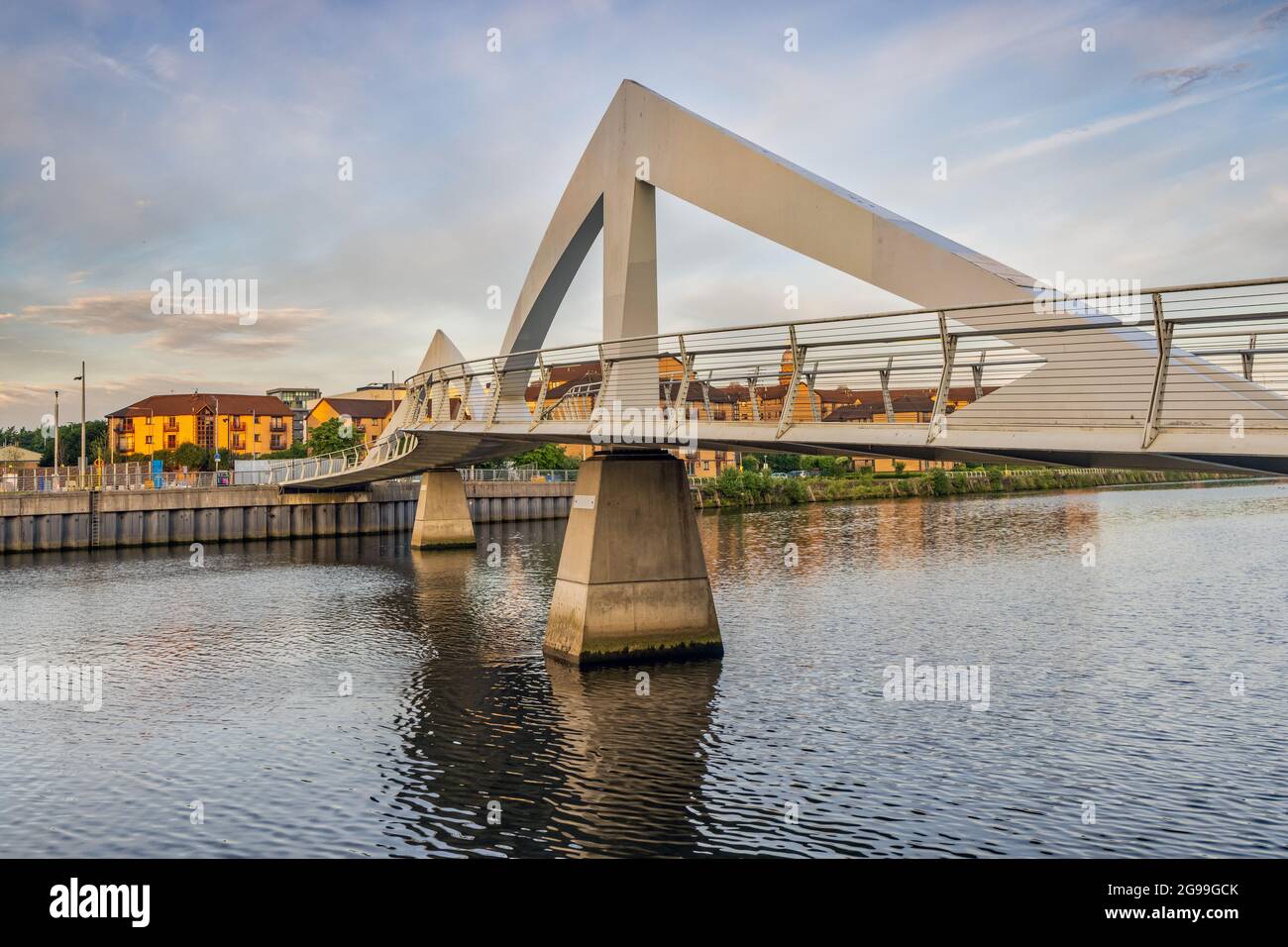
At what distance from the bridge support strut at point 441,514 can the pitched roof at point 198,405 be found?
114 m

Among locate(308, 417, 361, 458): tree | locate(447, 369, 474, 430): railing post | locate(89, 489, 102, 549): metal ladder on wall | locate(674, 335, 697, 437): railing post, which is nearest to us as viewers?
locate(674, 335, 697, 437): railing post

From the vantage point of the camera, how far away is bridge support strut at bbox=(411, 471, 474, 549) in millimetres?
51781

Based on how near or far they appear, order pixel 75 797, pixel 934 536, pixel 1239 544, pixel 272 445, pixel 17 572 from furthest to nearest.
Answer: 1. pixel 272 445
2. pixel 934 536
3. pixel 1239 544
4. pixel 17 572
5. pixel 75 797

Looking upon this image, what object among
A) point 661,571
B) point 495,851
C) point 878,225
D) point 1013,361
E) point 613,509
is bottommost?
point 495,851

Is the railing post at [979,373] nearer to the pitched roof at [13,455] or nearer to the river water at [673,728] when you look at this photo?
the river water at [673,728]

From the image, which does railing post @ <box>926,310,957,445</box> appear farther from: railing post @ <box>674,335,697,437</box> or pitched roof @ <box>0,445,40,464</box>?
pitched roof @ <box>0,445,40,464</box>

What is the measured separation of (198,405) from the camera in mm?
154625

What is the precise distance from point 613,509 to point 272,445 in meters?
153

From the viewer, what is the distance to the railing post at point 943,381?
12.6 meters

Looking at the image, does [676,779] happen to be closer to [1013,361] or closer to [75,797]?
[1013,361]

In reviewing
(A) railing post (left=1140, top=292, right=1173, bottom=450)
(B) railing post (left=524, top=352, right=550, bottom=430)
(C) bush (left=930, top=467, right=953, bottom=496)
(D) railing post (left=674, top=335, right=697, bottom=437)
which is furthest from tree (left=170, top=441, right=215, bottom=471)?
(A) railing post (left=1140, top=292, right=1173, bottom=450)

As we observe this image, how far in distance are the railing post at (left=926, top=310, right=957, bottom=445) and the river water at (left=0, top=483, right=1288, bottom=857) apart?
4.74 m

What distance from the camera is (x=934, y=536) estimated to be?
5294 centimetres

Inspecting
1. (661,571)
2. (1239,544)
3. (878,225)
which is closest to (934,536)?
(1239,544)
